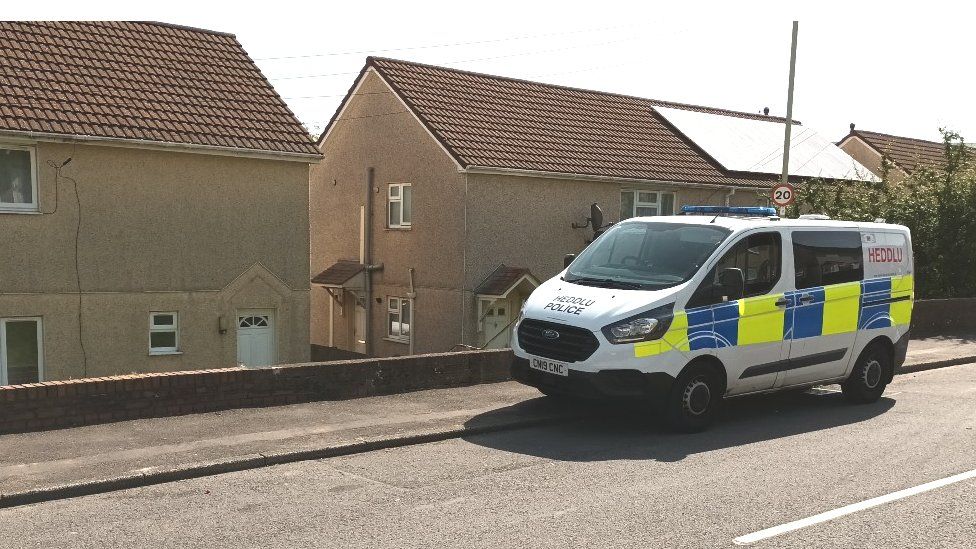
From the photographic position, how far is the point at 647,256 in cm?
962

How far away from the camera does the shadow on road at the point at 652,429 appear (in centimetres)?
845

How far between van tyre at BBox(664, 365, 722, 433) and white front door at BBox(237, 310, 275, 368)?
988 cm

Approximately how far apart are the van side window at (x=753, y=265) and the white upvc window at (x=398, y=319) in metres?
12.6

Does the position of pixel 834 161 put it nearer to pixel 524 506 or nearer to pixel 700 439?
pixel 700 439

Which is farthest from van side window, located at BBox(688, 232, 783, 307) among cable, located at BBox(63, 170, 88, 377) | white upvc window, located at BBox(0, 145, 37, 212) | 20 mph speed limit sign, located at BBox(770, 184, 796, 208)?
white upvc window, located at BBox(0, 145, 37, 212)

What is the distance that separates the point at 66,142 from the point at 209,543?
35.2 ft

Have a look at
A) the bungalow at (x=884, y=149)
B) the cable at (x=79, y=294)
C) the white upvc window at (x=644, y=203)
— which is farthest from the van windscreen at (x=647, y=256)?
the bungalow at (x=884, y=149)

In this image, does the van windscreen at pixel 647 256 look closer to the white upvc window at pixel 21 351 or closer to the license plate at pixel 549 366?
the license plate at pixel 549 366

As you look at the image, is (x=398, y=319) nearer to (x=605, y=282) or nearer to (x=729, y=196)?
(x=729, y=196)

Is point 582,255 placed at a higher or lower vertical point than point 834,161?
lower

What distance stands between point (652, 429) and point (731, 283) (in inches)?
65.9

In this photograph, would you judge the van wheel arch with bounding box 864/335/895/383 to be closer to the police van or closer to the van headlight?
the police van

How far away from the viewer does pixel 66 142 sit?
573 inches

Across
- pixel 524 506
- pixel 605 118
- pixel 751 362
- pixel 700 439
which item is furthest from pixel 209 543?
pixel 605 118
